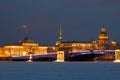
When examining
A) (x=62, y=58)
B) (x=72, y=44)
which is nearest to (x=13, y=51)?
(x=72, y=44)

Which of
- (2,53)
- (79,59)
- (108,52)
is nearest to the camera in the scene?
(108,52)

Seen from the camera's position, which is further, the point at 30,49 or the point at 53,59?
the point at 30,49

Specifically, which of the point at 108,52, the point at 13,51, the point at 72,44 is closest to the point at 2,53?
the point at 13,51

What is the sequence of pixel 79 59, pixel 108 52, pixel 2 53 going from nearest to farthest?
pixel 108 52 < pixel 79 59 < pixel 2 53

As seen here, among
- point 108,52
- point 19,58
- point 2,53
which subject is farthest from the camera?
point 2,53

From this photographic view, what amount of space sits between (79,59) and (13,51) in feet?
140

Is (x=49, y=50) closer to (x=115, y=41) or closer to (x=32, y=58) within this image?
(x=115, y=41)

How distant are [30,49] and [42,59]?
95.9ft

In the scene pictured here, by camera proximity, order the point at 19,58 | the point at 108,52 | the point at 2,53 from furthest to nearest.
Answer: the point at 2,53
the point at 19,58
the point at 108,52

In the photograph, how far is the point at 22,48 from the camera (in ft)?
652

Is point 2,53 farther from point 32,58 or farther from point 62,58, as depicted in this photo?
point 62,58

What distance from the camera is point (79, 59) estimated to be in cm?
15538

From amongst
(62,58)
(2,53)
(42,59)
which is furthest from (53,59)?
(2,53)

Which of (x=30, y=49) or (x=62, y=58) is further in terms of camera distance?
(x=30, y=49)
